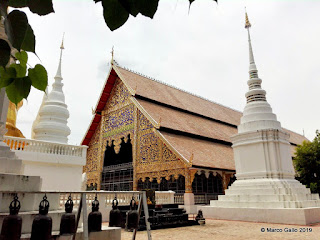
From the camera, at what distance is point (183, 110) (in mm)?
14867

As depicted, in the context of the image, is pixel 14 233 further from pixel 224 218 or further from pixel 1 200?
pixel 224 218

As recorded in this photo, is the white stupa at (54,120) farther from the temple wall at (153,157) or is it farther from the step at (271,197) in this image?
the step at (271,197)

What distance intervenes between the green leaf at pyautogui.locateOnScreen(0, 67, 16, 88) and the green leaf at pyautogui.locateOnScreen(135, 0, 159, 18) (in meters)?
0.35

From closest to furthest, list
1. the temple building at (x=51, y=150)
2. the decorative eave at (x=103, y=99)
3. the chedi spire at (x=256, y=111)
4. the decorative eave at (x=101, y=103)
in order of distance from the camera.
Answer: the chedi spire at (x=256, y=111)
the temple building at (x=51, y=150)
the decorative eave at (x=103, y=99)
the decorative eave at (x=101, y=103)

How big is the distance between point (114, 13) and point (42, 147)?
9122mm

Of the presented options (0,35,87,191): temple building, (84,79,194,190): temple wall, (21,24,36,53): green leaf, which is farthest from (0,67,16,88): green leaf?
(84,79,194,190): temple wall

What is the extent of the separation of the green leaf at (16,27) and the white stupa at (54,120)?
10.3m

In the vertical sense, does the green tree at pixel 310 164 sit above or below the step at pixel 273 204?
above

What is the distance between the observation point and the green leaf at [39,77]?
0.63 meters

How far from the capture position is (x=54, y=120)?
10594mm

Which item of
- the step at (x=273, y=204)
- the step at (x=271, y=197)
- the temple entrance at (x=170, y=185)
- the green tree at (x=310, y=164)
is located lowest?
the step at (x=273, y=204)

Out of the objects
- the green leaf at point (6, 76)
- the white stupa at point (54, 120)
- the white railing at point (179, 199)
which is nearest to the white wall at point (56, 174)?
the white stupa at point (54, 120)

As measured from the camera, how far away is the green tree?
11812 millimetres

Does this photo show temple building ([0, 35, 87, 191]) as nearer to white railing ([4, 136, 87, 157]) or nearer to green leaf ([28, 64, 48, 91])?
white railing ([4, 136, 87, 157])
